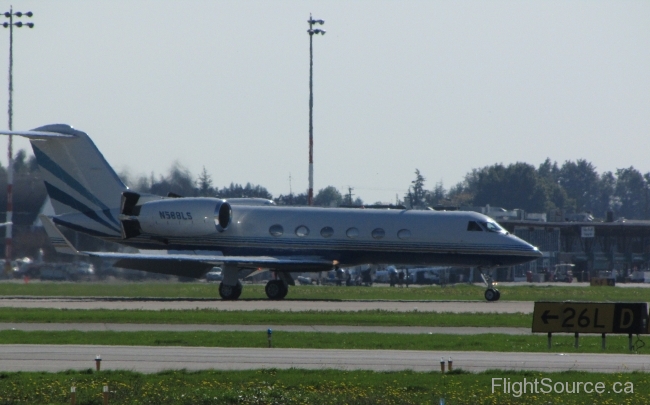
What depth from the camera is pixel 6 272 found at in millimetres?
51812

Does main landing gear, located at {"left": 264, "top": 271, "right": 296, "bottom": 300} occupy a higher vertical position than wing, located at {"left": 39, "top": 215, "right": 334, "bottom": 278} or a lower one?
lower

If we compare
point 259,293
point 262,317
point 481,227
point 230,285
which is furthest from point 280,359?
point 259,293

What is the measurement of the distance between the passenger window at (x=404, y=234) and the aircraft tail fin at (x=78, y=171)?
11.8 m

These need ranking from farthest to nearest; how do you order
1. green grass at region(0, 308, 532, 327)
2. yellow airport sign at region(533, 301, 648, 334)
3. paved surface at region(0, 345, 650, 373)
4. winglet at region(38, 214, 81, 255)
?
winglet at region(38, 214, 81, 255), green grass at region(0, 308, 532, 327), yellow airport sign at region(533, 301, 648, 334), paved surface at region(0, 345, 650, 373)

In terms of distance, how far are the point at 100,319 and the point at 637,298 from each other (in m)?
23.8

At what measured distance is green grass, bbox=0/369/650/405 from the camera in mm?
13672

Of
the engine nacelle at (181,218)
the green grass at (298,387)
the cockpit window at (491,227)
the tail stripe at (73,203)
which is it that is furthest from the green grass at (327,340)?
the tail stripe at (73,203)

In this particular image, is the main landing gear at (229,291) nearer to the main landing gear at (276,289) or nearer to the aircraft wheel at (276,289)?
the main landing gear at (276,289)

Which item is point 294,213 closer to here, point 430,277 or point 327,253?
point 327,253

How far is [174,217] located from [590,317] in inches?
843

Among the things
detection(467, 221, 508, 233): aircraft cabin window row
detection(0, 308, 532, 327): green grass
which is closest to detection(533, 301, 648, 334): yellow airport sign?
detection(0, 308, 532, 327): green grass

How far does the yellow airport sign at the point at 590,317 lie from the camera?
20.3m

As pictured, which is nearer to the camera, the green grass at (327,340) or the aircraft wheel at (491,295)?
the green grass at (327,340)

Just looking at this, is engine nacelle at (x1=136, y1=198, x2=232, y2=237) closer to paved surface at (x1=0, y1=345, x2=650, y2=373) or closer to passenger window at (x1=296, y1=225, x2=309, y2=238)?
passenger window at (x1=296, y1=225, x2=309, y2=238)
